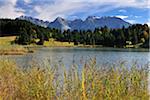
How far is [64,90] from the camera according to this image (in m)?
6.48

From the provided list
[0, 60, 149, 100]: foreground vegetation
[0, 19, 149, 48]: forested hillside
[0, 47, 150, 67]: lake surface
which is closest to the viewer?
[0, 60, 149, 100]: foreground vegetation

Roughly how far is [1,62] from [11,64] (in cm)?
46

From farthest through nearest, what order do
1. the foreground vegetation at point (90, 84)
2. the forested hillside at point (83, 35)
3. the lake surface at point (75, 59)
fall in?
the forested hillside at point (83, 35), the lake surface at point (75, 59), the foreground vegetation at point (90, 84)

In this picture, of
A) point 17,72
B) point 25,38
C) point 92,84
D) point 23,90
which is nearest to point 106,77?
point 92,84

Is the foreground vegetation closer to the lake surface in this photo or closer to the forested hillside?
the lake surface

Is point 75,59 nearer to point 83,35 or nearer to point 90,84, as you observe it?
point 90,84

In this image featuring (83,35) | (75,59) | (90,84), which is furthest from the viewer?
(83,35)

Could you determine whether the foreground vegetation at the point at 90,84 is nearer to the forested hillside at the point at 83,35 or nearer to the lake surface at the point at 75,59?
the lake surface at the point at 75,59

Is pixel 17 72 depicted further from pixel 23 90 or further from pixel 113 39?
pixel 113 39

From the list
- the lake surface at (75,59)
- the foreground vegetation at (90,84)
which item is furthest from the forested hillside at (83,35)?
the foreground vegetation at (90,84)

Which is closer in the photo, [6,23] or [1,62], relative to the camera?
[1,62]

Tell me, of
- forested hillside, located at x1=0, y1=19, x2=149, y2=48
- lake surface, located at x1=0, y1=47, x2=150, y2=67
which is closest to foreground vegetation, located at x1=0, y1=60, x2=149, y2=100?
lake surface, located at x1=0, y1=47, x2=150, y2=67

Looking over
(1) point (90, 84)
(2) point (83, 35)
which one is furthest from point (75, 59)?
(2) point (83, 35)

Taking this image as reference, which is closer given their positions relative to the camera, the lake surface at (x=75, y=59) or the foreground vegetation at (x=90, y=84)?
the foreground vegetation at (x=90, y=84)
